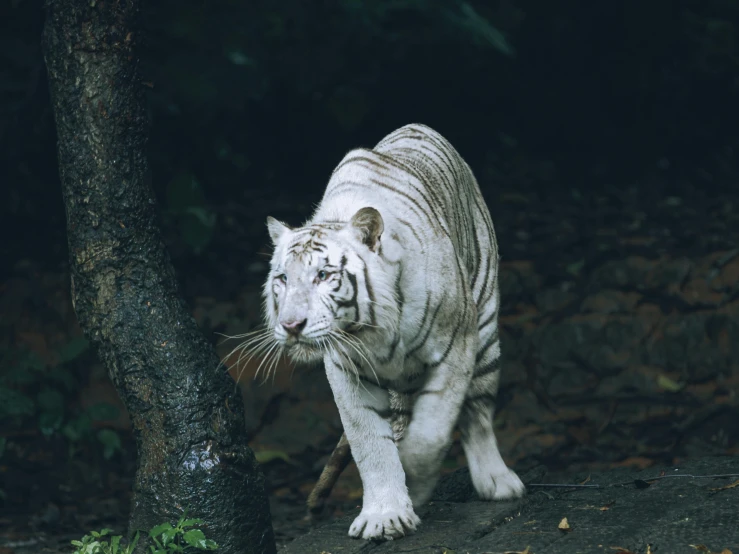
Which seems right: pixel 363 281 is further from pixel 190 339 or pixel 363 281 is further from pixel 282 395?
pixel 282 395

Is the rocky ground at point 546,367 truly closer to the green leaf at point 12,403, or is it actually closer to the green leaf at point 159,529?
the green leaf at point 12,403

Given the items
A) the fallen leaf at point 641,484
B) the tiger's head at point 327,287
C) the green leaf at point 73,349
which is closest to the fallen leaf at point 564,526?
the fallen leaf at point 641,484

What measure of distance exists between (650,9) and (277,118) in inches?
134

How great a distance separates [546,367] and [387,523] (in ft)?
11.2

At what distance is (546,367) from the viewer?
→ 6629 mm

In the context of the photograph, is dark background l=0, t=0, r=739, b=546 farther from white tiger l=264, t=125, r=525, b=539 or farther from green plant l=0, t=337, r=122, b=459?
white tiger l=264, t=125, r=525, b=539

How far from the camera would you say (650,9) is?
27.5 feet

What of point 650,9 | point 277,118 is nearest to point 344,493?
point 277,118

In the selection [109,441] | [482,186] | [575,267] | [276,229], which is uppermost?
[482,186]

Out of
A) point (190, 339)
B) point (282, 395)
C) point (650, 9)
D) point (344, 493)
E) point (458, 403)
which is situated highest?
point (650, 9)

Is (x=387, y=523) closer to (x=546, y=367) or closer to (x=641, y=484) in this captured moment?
(x=641, y=484)

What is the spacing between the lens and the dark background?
5648 mm

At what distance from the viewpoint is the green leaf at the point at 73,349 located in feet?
19.0

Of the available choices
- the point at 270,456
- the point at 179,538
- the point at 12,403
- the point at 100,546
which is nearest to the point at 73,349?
the point at 12,403
